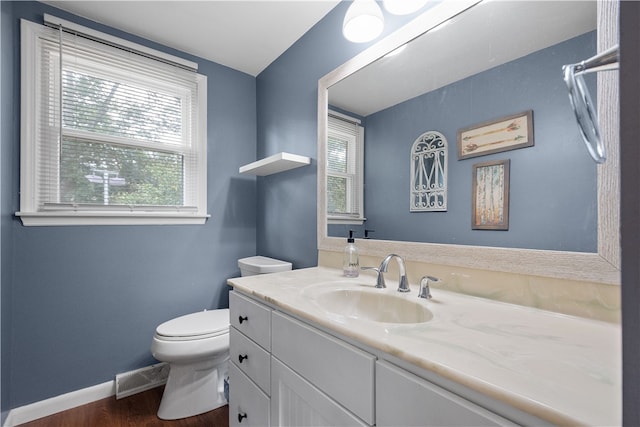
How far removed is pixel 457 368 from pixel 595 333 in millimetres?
434

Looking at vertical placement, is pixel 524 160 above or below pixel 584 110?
below

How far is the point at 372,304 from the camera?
1108 millimetres

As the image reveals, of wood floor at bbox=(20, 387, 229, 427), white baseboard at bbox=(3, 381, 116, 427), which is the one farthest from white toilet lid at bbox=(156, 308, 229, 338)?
white baseboard at bbox=(3, 381, 116, 427)

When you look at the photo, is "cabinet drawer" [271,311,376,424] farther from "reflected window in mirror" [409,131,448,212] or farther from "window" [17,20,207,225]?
"window" [17,20,207,225]

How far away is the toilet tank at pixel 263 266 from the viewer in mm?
1798

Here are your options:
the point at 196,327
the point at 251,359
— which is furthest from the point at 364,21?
the point at 196,327

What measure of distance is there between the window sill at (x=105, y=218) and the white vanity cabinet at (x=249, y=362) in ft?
3.25

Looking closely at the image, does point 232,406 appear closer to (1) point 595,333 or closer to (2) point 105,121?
(1) point 595,333

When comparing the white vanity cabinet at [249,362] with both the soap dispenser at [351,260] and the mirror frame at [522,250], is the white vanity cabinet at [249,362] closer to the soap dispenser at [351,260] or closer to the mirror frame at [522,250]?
the soap dispenser at [351,260]

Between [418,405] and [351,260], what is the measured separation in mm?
827

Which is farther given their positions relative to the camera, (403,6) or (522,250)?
(403,6)

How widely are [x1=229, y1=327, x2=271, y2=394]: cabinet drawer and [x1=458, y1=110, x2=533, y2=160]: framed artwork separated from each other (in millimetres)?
1041

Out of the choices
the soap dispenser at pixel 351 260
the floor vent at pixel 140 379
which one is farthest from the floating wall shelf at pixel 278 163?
the floor vent at pixel 140 379

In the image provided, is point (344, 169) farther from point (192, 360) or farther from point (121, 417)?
point (121, 417)
